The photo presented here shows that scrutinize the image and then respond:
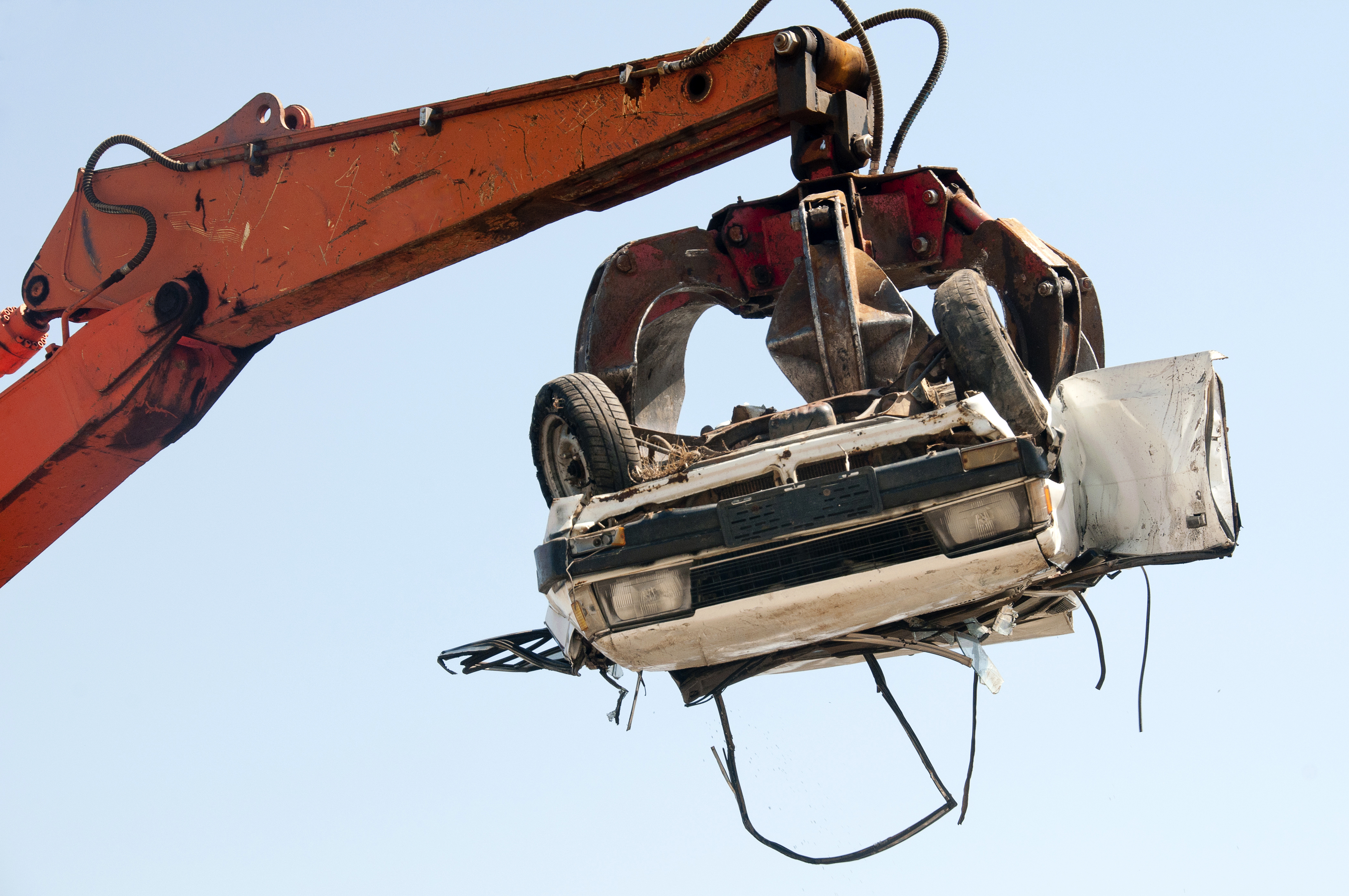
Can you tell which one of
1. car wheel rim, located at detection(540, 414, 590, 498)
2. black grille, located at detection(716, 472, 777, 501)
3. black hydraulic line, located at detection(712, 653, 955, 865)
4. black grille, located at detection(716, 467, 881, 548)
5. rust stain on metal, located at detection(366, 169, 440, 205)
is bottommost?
black hydraulic line, located at detection(712, 653, 955, 865)

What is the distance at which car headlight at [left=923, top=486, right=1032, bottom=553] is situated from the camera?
18.7 ft

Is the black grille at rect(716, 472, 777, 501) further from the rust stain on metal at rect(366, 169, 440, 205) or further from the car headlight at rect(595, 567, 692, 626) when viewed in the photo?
the rust stain on metal at rect(366, 169, 440, 205)

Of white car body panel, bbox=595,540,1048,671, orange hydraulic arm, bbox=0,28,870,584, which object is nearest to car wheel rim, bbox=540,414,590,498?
white car body panel, bbox=595,540,1048,671

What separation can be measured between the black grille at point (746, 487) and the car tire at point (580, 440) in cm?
49

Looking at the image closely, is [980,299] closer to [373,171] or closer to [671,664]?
[671,664]

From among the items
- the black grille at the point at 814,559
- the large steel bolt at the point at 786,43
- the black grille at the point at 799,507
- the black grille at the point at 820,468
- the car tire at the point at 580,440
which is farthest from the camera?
the large steel bolt at the point at 786,43

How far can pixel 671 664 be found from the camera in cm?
651

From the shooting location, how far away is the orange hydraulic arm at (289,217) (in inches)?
289

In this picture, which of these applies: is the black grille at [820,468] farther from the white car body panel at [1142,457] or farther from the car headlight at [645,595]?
the white car body panel at [1142,457]

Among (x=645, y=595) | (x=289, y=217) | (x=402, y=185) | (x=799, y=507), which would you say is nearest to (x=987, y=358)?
(x=799, y=507)

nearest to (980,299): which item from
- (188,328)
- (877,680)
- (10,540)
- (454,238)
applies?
(877,680)

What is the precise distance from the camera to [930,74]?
25.7 feet

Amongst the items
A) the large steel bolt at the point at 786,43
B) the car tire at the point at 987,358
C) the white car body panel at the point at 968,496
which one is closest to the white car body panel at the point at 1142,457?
the white car body panel at the point at 968,496

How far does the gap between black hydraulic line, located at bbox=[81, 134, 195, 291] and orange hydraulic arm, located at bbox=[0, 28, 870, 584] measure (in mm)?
45
